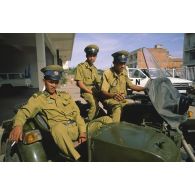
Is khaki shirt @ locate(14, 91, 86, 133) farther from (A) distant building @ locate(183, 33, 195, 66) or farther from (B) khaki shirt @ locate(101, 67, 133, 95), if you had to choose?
(A) distant building @ locate(183, 33, 195, 66)

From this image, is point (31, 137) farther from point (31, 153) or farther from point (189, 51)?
point (189, 51)

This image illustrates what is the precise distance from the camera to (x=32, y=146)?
264cm

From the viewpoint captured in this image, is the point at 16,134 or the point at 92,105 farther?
the point at 92,105

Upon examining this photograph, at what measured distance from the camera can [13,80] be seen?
18062 mm

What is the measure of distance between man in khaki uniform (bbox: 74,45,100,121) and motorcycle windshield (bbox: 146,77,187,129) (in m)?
1.20

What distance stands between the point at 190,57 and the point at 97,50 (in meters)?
44.7

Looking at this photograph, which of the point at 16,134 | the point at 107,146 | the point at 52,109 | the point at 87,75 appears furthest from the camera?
the point at 87,75

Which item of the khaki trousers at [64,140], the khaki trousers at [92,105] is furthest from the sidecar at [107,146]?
the khaki trousers at [92,105]

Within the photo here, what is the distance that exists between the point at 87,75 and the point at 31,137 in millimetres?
1854

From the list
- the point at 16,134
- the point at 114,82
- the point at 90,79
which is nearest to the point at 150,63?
the point at 114,82

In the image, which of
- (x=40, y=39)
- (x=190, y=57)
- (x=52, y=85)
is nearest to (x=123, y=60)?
(x=52, y=85)

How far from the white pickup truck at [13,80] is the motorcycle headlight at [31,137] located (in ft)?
52.9

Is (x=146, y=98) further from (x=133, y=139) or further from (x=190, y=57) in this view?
(x=190, y=57)

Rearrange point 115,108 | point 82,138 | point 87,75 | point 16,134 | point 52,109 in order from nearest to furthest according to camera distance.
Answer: point 16,134
point 82,138
point 52,109
point 115,108
point 87,75
